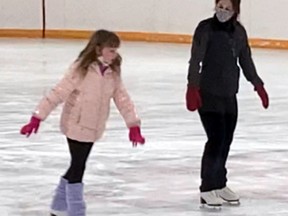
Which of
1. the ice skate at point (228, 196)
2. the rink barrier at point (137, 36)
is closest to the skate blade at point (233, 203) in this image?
the ice skate at point (228, 196)

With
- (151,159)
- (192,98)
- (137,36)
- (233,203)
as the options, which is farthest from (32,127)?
(137,36)

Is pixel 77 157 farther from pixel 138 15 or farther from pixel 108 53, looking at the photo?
pixel 138 15

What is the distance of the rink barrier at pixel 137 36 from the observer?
660 inches

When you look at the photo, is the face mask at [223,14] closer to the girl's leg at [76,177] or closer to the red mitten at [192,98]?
the red mitten at [192,98]

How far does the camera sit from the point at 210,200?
4801 millimetres

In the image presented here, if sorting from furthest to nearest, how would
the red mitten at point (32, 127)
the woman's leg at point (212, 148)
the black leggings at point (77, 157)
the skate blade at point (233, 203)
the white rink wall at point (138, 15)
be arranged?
1. the white rink wall at point (138, 15)
2. the skate blade at point (233, 203)
3. the woman's leg at point (212, 148)
4. the black leggings at point (77, 157)
5. the red mitten at point (32, 127)

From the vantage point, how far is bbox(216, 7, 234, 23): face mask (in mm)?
4650

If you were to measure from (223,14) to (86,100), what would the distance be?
96cm

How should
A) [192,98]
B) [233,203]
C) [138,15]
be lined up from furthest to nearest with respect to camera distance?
1. [138,15]
2. [233,203]
3. [192,98]

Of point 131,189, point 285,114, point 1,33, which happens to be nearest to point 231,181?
point 131,189

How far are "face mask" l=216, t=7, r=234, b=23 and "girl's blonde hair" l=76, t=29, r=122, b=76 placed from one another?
2.56ft

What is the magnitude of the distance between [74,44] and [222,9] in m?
13.3

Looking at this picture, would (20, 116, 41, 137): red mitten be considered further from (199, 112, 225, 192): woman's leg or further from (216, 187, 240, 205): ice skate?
(216, 187, 240, 205): ice skate

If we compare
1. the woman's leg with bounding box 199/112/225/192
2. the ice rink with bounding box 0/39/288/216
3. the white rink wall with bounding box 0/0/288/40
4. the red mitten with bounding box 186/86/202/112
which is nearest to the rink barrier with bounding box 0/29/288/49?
the white rink wall with bounding box 0/0/288/40
